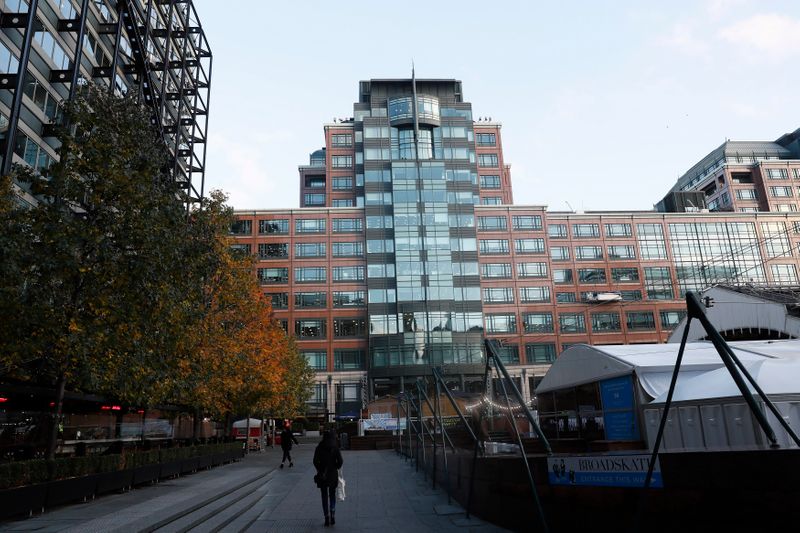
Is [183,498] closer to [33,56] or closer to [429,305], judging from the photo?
[33,56]

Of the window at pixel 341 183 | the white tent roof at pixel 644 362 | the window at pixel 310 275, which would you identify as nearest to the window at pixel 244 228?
the window at pixel 310 275

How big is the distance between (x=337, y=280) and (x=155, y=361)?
2321 inches

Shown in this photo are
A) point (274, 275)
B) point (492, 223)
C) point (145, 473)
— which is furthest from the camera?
point (492, 223)

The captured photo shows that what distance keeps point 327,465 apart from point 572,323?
70.0 meters

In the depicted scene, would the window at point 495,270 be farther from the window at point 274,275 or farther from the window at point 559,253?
the window at point 274,275

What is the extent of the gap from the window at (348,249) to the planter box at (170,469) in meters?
54.8

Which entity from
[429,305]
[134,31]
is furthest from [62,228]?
[429,305]

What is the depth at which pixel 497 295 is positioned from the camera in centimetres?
7581

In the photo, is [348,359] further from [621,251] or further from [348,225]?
[621,251]

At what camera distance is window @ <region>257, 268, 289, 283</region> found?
7594cm

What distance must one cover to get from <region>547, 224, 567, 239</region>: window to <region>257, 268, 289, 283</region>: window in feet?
126

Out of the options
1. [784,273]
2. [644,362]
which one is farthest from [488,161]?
[644,362]

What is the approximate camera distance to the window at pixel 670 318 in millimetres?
77750

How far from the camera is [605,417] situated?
19297 millimetres
